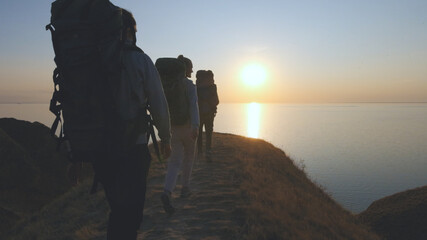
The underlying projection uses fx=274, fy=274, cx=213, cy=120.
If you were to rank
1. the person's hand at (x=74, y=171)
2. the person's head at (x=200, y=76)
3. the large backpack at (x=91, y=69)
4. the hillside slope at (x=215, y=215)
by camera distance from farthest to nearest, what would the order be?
the person's head at (x=200, y=76), the hillside slope at (x=215, y=215), the person's hand at (x=74, y=171), the large backpack at (x=91, y=69)

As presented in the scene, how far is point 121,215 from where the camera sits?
8.26 feet

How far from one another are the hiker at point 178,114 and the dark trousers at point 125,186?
9.19 ft

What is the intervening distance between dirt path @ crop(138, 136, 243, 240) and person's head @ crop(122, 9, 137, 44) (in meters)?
3.62

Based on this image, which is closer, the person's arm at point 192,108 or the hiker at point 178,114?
the hiker at point 178,114

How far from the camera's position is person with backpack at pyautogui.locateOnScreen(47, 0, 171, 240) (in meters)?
2.29

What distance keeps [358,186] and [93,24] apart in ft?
139

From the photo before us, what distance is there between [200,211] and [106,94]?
4.34m

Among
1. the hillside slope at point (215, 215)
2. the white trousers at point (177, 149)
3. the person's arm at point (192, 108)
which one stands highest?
the person's arm at point (192, 108)

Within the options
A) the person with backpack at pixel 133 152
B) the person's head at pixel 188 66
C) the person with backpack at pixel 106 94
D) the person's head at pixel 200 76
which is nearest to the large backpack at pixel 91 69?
the person with backpack at pixel 106 94

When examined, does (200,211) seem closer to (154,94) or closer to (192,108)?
(192,108)

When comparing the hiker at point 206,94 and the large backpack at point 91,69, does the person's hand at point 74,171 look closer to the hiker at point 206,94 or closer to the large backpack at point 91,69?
the large backpack at point 91,69

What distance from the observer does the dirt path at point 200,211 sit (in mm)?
5031

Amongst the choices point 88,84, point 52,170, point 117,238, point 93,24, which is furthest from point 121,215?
point 52,170

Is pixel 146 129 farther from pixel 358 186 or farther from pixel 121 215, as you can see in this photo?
pixel 358 186
